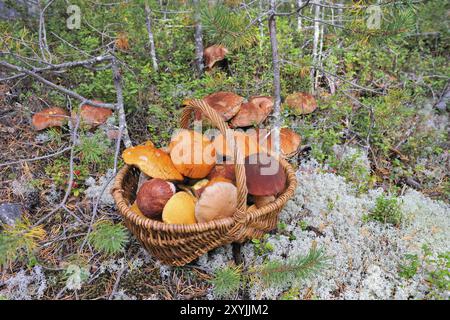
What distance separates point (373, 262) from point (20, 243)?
2.21 m

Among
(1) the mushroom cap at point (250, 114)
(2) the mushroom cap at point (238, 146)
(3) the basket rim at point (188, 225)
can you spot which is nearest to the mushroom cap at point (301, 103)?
(1) the mushroom cap at point (250, 114)

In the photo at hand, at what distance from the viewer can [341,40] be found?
4.93 metres

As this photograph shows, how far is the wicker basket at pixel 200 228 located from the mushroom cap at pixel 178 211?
0.11 m

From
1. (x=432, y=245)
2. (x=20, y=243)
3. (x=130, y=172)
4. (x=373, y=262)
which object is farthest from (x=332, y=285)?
(x=20, y=243)

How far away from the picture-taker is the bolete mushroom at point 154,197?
7.70 feet

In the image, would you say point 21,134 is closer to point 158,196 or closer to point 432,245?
point 158,196

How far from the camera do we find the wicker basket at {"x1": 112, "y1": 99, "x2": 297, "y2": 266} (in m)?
2.18

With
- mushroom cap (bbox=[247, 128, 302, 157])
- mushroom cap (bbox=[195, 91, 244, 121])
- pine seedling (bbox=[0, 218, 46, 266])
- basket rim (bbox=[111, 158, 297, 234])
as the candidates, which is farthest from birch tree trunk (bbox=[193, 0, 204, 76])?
pine seedling (bbox=[0, 218, 46, 266])

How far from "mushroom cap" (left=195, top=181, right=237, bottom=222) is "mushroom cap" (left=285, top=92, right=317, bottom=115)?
1.76 m

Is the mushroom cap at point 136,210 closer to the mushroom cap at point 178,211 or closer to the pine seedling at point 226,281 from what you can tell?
the mushroom cap at point 178,211

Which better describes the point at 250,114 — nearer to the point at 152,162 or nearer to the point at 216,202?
the point at 152,162

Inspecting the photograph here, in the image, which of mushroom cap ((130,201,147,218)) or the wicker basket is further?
mushroom cap ((130,201,147,218))

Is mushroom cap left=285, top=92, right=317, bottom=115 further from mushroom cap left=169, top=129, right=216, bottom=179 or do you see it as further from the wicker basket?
mushroom cap left=169, top=129, right=216, bottom=179

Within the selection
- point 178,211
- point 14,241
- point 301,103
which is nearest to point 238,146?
point 178,211
